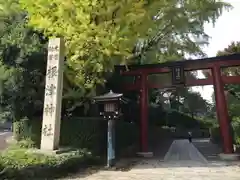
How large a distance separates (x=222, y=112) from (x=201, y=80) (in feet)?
6.74

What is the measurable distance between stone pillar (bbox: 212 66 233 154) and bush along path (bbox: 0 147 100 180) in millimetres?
A: 7179

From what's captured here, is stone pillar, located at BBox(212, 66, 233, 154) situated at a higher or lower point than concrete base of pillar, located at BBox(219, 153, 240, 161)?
higher

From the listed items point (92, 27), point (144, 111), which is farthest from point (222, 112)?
point (92, 27)

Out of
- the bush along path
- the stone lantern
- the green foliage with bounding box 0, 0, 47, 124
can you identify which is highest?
the green foliage with bounding box 0, 0, 47, 124

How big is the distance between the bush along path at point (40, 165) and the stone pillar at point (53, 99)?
82 centimetres

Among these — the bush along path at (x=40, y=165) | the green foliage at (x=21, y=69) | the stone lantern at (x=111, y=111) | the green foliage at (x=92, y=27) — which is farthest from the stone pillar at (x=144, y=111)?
the green foliage at (x=21, y=69)

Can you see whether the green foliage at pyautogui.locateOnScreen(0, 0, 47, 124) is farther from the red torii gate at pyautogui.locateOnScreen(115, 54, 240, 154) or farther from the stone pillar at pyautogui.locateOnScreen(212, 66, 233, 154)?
the stone pillar at pyautogui.locateOnScreen(212, 66, 233, 154)

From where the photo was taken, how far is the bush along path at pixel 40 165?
6.62 m

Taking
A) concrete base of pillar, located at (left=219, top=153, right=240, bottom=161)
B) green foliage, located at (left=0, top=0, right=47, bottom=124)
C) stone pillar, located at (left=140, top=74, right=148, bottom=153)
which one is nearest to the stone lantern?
Answer: green foliage, located at (left=0, top=0, right=47, bottom=124)

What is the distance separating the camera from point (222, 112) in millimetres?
13023

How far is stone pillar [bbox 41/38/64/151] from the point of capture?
9297 millimetres

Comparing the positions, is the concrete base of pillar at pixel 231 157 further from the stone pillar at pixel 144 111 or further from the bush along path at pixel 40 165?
the bush along path at pixel 40 165

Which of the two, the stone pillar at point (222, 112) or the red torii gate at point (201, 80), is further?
the red torii gate at point (201, 80)

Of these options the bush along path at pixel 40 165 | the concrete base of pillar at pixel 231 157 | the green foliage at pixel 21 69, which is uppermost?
the green foliage at pixel 21 69
